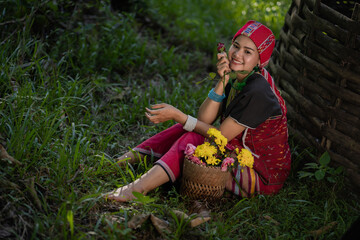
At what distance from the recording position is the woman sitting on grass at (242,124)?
113 inches

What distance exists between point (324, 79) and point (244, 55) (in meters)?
0.80

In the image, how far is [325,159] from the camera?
325cm

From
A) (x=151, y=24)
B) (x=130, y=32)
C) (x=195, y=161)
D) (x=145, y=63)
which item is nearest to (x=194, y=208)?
(x=195, y=161)

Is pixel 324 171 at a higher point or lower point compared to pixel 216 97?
lower

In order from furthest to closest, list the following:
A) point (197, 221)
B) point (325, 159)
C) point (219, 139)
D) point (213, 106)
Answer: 1. point (325, 159)
2. point (213, 106)
3. point (219, 139)
4. point (197, 221)

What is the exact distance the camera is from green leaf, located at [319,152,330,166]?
3.24 meters

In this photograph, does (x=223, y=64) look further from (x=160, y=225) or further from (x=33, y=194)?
(x=33, y=194)

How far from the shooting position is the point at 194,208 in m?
2.83

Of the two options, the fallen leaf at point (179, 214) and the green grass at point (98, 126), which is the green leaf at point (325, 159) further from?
the fallen leaf at point (179, 214)

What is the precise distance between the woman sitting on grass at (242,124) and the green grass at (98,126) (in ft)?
0.41

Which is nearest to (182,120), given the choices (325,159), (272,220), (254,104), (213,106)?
(213,106)

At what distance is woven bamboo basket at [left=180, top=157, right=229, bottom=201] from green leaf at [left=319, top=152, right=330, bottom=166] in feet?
2.64

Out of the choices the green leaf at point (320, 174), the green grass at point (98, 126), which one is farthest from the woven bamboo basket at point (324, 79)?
the green grass at point (98, 126)

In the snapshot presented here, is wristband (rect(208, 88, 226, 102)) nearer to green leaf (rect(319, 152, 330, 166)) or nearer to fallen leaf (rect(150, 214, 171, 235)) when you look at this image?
green leaf (rect(319, 152, 330, 166))
